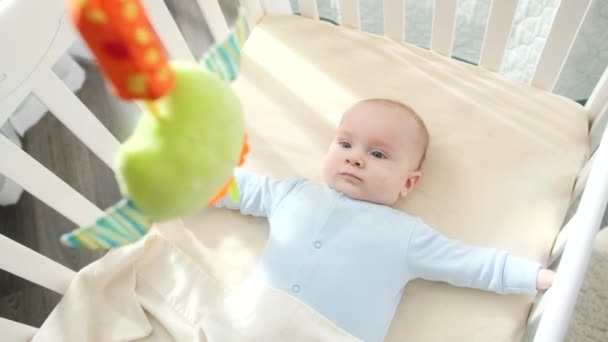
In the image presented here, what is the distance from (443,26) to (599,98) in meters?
0.30

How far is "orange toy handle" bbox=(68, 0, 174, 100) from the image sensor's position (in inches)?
11.9

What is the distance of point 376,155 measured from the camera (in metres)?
0.90

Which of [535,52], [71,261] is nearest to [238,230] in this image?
[71,261]

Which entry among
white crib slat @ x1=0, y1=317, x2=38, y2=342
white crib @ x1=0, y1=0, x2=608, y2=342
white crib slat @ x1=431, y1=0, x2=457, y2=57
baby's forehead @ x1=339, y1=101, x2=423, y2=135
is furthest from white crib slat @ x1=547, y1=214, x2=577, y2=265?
white crib slat @ x1=0, y1=317, x2=38, y2=342

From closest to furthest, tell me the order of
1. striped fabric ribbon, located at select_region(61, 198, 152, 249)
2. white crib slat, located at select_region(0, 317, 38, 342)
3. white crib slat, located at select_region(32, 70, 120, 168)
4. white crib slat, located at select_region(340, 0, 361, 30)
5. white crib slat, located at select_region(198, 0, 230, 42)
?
striped fabric ribbon, located at select_region(61, 198, 152, 249) → white crib slat, located at select_region(32, 70, 120, 168) → white crib slat, located at select_region(0, 317, 38, 342) → white crib slat, located at select_region(198, 0, 230, 42) → white crib slat, located at select_region(340, 0, 361, 30)

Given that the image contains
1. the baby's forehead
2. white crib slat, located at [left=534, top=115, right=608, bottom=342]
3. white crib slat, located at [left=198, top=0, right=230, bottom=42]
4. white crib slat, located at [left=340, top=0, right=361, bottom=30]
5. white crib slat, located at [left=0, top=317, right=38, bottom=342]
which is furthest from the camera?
white crib slat, located at [left=340, top=0, right=361, bottom=30]

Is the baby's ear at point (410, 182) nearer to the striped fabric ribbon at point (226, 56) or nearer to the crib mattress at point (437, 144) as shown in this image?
the crib mattress at point (437, 144)

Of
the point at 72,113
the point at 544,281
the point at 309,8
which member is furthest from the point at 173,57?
the point at 544,281

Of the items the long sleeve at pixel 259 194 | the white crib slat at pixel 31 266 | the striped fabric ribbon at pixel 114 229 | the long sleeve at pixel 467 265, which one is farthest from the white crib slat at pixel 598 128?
the white crib slat at pixel 31 266

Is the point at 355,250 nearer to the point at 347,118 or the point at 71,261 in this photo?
the point at 347,118

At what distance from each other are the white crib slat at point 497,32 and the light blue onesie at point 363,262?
14.2 inches

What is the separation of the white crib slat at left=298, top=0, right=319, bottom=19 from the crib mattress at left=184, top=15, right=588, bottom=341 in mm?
20

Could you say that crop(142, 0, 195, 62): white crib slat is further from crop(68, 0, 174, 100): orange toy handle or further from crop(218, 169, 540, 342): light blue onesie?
crop(68, 0, 174, 100): orange toy handle

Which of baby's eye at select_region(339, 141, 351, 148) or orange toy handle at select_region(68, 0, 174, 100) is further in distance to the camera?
baby's eye at select_region(339, 141, 351, 148)
